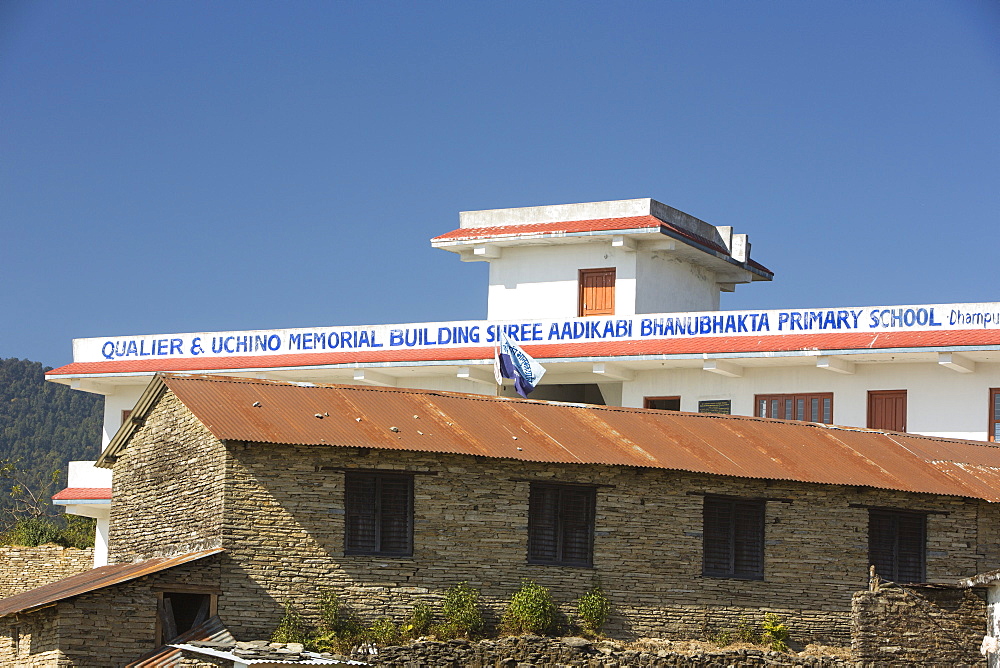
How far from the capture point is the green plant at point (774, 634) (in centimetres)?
2872

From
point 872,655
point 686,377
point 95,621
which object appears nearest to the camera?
point 95,621

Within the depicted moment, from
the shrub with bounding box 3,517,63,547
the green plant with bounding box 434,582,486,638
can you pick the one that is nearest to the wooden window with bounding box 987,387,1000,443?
the green plant with bounding box 434,582,486,638

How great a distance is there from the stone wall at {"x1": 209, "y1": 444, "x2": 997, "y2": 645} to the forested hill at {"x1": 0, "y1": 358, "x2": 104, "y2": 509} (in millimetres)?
87374

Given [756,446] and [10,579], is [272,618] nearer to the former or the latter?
[756,446]

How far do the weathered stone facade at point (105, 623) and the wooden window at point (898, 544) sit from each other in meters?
12.7

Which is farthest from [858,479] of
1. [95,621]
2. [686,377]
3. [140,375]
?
[140,375]

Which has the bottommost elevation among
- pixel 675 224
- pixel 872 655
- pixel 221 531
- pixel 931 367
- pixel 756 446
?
pixel 872 655

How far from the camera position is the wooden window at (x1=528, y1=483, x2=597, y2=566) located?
28.2 m

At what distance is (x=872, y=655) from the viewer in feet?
90.7

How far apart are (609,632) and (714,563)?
8.77ft

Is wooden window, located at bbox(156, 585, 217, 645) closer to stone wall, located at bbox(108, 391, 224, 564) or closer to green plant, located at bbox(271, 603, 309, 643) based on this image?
stone wall, located at bbox(108, 391, 224, 564)

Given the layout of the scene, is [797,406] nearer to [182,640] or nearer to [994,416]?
[994,416]

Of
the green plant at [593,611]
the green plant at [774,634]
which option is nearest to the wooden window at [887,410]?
the green plant at [774,634]

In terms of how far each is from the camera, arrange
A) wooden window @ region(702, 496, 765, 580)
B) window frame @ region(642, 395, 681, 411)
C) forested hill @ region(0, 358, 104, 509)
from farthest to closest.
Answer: forested hill @ region(0, 358, 104, 509) → window frame @ region(642, 395, 681, 411) → wooden window @ region(702, 496, 765, 580)
